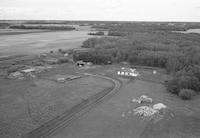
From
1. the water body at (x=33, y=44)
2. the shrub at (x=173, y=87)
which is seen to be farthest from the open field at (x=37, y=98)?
the water body at (x=33, y=44)

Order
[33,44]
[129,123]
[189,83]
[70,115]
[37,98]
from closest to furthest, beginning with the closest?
[129,123] < [70,115] < [37,98] < [189,83] < [33,44]

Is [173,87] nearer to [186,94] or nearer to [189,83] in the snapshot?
[189,83]

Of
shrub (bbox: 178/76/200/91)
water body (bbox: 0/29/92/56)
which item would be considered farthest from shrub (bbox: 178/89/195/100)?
water body (bbox: 0/29/92/56)

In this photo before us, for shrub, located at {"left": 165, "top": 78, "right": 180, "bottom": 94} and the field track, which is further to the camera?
shrub, located at {"left": 165, "top": 78, "right": 180, "bottom": 94}

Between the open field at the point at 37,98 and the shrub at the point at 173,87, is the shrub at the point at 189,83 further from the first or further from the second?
the open field at the point at 37,98

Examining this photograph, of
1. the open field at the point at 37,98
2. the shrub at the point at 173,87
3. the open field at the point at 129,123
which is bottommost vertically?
the open field at the point at 129,123

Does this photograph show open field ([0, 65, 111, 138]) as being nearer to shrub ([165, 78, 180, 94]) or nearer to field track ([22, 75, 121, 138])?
field track ([22, 75, 121, 138])

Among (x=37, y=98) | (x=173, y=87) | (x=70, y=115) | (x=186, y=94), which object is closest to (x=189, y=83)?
(x=173, y=87)

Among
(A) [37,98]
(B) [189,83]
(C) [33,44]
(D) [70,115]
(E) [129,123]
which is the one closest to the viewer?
(E) [129,123]

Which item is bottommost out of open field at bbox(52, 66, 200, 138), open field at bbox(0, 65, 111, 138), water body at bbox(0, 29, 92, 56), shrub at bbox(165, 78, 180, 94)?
open field at bbox(52, 66, 200, 138)
